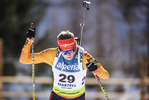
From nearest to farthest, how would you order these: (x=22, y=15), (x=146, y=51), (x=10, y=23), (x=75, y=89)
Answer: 1. (x=75, y=89)
2. (x=10, y=23)
3. (x=22, y=15)
4. (x=146, y=51)

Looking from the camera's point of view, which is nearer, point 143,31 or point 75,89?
point 75,89

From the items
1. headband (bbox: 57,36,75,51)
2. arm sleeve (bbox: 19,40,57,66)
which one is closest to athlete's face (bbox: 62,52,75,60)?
headband (bbox: 57,36,75,51)

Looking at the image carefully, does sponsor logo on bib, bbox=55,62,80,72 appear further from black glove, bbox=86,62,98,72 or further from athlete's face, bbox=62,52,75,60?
black glove, bbox=86,62,98,72

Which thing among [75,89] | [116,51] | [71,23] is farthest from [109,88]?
[75,89]

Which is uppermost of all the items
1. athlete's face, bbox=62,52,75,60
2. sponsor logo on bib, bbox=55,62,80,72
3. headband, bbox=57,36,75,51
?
headband, bbox=57,36,75,51

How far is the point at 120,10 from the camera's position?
51.4 ft

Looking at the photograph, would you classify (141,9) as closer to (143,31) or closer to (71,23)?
(143,31)

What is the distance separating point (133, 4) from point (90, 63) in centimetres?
1333

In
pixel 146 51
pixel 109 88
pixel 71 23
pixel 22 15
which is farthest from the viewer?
pixel 71 23

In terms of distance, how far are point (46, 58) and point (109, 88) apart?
9904mm

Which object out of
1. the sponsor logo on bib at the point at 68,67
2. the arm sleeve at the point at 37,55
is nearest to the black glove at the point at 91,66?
the sponsor logo on bib at the point at 68,67

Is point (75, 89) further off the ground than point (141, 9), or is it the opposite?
point (141, 9)

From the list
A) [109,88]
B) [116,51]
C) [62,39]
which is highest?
[62,39]

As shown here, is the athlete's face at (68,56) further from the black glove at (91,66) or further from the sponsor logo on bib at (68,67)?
the black glove at (91,66)
